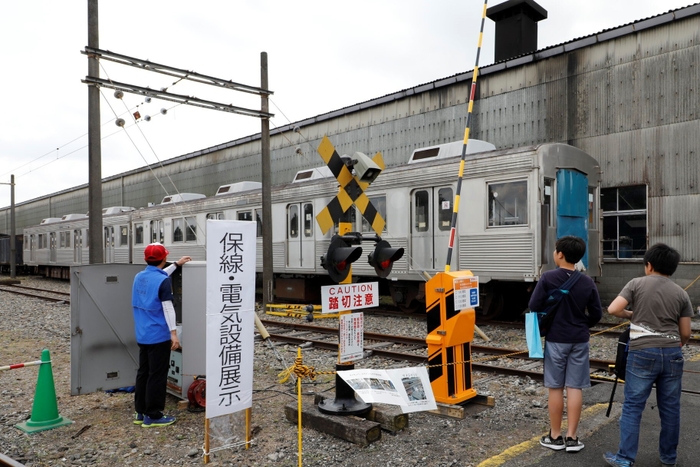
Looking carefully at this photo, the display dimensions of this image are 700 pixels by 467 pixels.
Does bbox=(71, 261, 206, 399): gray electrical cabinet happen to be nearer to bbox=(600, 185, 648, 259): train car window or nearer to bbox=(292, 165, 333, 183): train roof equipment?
bbox=(292, 165, 333, 183): train roof equipment

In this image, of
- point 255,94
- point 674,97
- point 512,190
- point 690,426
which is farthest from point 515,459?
point 674,97

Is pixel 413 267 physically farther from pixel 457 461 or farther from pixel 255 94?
pixel 457 461

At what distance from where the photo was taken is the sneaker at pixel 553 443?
3.94 metres

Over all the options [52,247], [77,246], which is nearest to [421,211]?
[77,246]

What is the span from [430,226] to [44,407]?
7.68 metres

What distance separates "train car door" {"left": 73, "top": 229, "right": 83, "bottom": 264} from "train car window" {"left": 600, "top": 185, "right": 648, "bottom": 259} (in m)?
21.5

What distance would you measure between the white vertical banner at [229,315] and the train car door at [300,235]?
9173 millimetres

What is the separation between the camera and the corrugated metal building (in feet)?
39.1

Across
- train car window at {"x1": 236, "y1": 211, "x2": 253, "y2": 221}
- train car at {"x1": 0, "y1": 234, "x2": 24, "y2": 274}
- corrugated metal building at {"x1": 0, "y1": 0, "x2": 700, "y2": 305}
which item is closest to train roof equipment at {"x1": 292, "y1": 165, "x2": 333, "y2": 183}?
train car window at {"x1": 236, "y1": 211, "x2": 253, "y2": 221}

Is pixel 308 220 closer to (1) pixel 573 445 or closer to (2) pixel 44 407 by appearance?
(2) pixel 44 407

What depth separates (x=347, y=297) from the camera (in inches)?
178

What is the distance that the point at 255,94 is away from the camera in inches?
482

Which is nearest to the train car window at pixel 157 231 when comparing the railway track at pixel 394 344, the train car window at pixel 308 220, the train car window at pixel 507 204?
the train car window at pixel 308 220

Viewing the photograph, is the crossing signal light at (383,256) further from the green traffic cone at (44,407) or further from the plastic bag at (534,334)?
the green traffic cone at (44,407)
